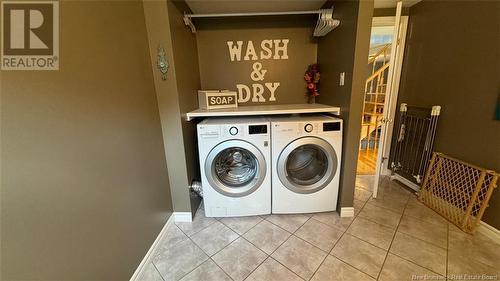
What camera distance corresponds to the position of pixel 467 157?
62.3 inches

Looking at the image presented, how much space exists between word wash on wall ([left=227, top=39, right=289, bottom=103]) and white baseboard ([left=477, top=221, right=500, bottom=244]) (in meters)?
2.21

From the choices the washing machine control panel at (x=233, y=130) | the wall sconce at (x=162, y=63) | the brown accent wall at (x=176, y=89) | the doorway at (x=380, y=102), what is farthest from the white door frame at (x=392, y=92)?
the wall sconce at (x=162, y=63)

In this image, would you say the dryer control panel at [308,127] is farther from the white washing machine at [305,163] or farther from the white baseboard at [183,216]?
the white baseboard at [183,216]

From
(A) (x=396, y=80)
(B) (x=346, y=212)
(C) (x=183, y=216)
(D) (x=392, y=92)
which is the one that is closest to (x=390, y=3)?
(A) (x=396, y=80)

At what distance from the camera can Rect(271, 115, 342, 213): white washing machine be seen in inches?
61.5

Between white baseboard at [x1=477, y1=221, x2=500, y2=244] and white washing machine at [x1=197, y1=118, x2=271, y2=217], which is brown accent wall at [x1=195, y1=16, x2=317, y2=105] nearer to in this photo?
white washing machine at [x1=197, y1=118, x2=271, y2=217]

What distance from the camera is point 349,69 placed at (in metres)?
1.46

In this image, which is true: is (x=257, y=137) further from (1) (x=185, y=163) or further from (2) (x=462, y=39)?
(2) (x=462, y=39)

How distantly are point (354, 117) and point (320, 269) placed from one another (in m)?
1.19

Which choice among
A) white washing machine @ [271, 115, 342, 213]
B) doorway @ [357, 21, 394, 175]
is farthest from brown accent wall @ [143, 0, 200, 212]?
doorway @ [357, 21, 394, 175]

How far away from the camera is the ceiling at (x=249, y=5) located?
1.63m

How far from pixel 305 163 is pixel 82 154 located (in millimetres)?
1659

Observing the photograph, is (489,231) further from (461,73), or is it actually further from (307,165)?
(307,165)

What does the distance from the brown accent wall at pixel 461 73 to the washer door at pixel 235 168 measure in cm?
179
